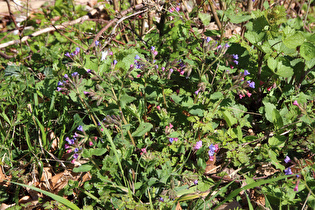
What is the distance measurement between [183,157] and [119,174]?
0.48 meters

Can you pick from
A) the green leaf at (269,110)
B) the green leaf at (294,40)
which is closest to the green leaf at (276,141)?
the green leaf at (269,110)

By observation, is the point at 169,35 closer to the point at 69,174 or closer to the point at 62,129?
the point at 62,129

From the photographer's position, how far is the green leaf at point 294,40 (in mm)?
2086

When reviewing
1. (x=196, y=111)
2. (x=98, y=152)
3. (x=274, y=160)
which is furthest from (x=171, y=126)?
(x=274, y=160)

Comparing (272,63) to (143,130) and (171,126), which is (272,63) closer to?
(171,126)

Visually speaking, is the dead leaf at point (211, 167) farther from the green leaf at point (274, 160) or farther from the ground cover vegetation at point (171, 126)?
the green leaf at point (274, 160)

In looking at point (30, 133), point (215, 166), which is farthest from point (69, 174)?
point (215, 166)

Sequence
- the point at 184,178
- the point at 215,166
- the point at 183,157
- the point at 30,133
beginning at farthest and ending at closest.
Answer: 1. the point at 30,133
2. the point at 215,166
3. the point at 183,157
4. the point at 184,178

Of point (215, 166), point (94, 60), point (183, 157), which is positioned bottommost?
point (215, 166)

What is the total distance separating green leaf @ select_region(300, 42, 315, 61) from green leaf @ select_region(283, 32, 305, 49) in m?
0.04

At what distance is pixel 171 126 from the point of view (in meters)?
2.15

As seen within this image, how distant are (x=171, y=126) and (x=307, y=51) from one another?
1.13 m

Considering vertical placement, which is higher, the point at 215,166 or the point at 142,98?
the point at 142,98

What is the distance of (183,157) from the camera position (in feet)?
6.89
